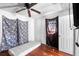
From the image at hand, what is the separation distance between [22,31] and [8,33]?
0.57 ft

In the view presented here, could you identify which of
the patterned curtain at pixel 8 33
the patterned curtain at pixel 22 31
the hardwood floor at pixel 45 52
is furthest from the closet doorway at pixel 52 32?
the patterned curtain at pixel 8 33

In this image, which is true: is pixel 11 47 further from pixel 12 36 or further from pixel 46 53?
pixel 46 53

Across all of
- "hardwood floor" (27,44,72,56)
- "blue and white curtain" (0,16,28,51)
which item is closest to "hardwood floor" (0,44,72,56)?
"hardwood floor" (27,44,72,56)

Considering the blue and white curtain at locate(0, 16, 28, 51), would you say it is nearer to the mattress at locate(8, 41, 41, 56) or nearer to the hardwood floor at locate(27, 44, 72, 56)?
the mattress at locate(8, 41, 41, 56)

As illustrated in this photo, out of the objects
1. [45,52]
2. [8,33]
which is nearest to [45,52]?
[45,52]

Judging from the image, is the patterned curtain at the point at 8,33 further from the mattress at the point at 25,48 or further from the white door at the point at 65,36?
the white door at the point at 65,36

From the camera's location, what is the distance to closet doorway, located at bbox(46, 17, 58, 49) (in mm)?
1506

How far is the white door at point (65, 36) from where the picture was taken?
1484 millimetres

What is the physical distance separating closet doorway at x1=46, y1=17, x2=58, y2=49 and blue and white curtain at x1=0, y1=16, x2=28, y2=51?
283mm

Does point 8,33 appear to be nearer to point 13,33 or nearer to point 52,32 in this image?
point 13,33

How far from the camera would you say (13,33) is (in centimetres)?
148

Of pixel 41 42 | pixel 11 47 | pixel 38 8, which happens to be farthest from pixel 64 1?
pixel 11 47

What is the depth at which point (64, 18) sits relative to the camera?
1.47m

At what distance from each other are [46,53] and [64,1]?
27.5 inches
